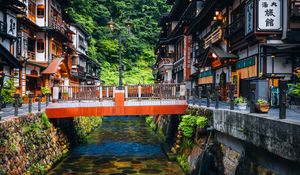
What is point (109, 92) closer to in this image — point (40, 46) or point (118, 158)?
point (118, 158)

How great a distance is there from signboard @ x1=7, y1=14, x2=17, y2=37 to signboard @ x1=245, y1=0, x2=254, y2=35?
2071 centimetres

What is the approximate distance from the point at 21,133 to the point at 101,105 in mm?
6848

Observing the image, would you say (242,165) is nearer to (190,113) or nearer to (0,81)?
(190,113)

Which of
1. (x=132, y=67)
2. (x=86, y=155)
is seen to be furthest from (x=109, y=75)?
(x=86, y=155)

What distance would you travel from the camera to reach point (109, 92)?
2155cm

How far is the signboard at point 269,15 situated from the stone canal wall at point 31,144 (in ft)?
47.2

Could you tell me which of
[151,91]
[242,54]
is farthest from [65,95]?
[242,54]

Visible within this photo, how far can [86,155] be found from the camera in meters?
23.0

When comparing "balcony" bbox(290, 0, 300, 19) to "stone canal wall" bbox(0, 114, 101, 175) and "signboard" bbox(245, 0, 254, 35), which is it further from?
"stone canal wall" bbox(0, 114, 101, 175)

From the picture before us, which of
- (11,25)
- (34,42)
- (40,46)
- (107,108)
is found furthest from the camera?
(40,46)

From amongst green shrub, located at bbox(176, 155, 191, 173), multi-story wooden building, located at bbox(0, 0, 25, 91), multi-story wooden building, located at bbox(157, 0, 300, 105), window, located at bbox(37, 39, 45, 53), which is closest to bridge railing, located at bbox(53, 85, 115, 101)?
multi-story wooden building, located at bbox(0, 0, 25, 91)

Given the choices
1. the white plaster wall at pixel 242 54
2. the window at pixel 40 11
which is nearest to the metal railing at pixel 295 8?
the white plaster wall at pixel 242 54

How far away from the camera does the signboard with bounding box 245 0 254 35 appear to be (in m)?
17.3

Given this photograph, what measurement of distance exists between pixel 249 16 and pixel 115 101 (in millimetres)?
10741
